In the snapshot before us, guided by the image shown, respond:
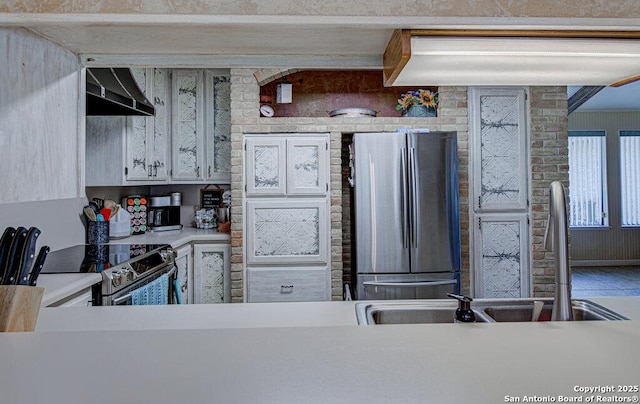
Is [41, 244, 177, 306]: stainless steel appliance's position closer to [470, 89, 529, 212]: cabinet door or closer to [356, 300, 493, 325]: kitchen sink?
[356, 300, 493, 325]: kitchen sink

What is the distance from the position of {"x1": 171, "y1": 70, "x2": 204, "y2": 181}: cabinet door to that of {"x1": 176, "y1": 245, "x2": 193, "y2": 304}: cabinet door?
844mm

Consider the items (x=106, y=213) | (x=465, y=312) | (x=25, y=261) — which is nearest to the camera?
(x=25, y=261)

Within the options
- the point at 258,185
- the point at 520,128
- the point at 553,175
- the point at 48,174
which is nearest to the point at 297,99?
the point at 258,185

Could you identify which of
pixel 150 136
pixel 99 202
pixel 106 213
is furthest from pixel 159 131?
pixel 106 213

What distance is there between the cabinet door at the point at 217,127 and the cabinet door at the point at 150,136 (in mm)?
381

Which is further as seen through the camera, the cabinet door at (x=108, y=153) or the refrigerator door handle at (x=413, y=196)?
the cabinet door at (x=108, y=153)

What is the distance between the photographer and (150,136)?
3.75 m

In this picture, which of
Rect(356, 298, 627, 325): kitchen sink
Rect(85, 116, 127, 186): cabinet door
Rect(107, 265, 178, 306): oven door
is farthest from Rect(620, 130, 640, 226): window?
Rect(85, 116, 127, 186): cabinet door

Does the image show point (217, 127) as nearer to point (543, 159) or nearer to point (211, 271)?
point (211, 271)

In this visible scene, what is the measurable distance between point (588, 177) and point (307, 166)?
6006mm

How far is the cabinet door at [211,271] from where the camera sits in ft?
12.0

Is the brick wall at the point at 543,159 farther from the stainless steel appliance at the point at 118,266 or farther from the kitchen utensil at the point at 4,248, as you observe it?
the kitchen utensil at the point at 4,248

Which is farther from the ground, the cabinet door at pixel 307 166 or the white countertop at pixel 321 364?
the cabinet door at pixel 307 166

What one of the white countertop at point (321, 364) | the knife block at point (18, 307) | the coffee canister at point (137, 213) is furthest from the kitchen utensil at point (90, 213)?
the white countertop at point (321, 364)
